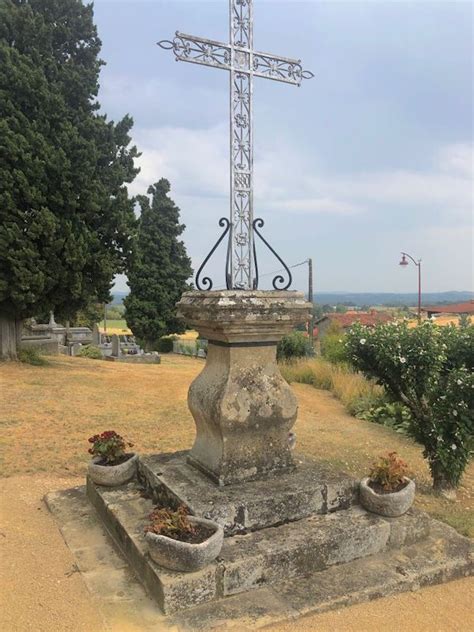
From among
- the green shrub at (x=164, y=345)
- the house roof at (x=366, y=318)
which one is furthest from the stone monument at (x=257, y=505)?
the green shrub at (x=164, y=345)

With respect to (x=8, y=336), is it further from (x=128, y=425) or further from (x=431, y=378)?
(x=431, y=378)

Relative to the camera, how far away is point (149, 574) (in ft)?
9.95

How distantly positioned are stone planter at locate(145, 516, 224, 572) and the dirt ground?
0.37 metres

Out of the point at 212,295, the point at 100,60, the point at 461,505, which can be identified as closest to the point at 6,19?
the point at 100,60

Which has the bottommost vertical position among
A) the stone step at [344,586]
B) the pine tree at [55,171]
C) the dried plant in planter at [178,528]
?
the stone step at [344,586]

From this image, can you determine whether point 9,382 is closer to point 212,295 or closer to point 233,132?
point 233,132

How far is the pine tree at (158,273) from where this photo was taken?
28.2 m

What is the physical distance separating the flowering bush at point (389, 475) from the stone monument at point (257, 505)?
0.77 feet

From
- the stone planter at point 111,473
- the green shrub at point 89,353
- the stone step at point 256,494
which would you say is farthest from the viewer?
the green shrub at point 89,353

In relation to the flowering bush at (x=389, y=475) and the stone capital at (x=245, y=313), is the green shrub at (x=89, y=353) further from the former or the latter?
the flowering bush at (x=389, y=475)

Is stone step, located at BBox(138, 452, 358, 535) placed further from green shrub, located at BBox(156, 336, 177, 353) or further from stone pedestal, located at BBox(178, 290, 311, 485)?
green shrub, located at BBox(156, 336, 177, 353)

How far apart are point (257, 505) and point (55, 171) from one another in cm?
1102

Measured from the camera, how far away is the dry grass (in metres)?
5.88

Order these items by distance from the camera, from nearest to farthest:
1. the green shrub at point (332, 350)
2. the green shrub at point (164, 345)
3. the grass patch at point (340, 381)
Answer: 1. the grass patch at point (340, 381)
2. the green shrub at point (332, 350)
3. the green shrub at point (164, 345)
